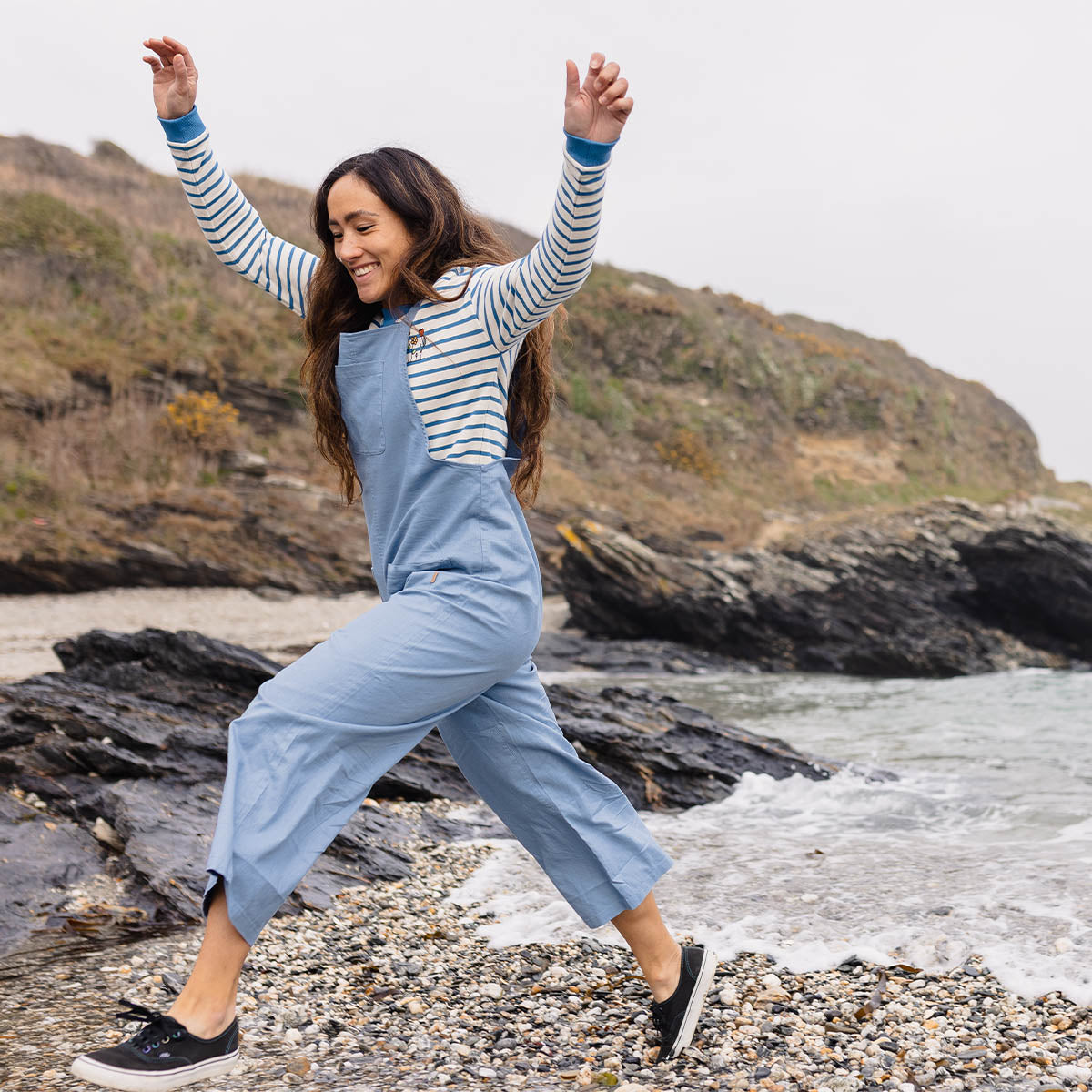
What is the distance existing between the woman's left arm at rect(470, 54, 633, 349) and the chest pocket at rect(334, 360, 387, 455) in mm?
335

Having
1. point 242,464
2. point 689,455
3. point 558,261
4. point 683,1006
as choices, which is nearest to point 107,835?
point 683,1006

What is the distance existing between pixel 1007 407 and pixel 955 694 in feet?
125

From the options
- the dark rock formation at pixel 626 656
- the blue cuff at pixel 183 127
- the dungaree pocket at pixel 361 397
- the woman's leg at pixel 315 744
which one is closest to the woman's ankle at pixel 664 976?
the woman's leg at pixel 315 744

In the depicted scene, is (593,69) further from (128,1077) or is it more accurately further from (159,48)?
(128,1077)

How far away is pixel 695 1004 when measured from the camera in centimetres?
240

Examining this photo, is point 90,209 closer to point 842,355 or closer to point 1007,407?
point 842,355

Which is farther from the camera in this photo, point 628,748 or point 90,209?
point 90,209

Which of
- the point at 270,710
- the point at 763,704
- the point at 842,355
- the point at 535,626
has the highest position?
the point at 842,355

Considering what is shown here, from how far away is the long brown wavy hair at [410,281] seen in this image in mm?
2285

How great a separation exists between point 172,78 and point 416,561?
4.21 feet

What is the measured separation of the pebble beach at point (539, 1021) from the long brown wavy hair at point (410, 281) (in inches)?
51.9

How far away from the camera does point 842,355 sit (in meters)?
40.8

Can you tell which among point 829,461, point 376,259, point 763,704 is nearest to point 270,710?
point 376,259

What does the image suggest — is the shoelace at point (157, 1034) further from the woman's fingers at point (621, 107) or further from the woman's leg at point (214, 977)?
the woman's fingers at point (621, 107)
